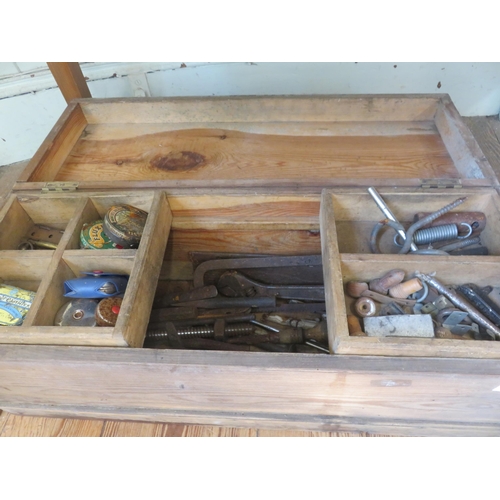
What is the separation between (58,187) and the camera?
103 cm

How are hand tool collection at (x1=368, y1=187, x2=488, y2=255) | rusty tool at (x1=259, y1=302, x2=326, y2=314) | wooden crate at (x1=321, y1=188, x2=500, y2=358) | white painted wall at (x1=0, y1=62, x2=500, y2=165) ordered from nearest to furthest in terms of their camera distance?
wooden crate at (x1=321, y1=188, x2=500, y2=358) < hand tool collection at (x1=368, y1=187, x2=488, y2=255) < rusty tool at (x1=259, y1=302, x2=326, y2=314) < white painted wall at (x1=0, y1=62, x2=500, y2=165)

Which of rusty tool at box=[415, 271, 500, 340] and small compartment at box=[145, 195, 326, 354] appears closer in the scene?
rusty tool at box=[415, 271, 500, 340]

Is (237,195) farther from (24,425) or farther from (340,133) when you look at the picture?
(24,425)

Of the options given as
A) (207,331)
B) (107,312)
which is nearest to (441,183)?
(207,331)

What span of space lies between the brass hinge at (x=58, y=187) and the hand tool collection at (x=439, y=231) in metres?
0.80

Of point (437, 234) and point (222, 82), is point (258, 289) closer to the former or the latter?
point (437, 234)

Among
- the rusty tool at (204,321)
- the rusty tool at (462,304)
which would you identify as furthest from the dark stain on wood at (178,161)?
the rusty tool at (462,304)

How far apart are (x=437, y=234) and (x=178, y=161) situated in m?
0.77

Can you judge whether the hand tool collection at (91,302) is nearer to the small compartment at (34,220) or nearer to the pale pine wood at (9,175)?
the small compartment at (34,220)

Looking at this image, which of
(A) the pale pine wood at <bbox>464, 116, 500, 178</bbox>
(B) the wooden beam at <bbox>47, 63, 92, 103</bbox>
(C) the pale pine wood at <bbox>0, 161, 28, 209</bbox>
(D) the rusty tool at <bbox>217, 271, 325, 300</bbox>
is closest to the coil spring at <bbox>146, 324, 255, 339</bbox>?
(D) the rusty tool at <bbox>217, 271, 325, 300</bbox>

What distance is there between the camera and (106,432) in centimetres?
103

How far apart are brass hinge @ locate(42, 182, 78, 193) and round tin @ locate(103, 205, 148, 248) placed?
15 centimetres

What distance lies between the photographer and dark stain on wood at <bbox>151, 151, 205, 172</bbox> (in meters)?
1.16

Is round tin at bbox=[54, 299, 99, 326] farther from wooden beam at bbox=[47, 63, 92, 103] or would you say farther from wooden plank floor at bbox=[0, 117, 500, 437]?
wooden beam at bbox=[47, 63, 92, 103]
